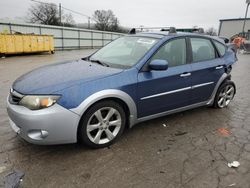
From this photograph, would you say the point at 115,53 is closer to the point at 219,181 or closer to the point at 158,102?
the point at 158,102

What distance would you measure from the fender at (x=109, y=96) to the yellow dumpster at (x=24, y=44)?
1505 cm

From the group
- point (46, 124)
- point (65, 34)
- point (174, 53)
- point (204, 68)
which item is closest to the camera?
point (46, 124)

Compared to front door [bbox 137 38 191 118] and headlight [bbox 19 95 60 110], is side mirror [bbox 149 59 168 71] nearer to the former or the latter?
front door [bbox 137 38 191 118]

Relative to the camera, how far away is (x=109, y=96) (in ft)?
9.48

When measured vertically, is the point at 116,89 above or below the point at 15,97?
above

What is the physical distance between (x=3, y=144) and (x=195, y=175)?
2.59 m

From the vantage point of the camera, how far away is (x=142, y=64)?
3256 millimetres

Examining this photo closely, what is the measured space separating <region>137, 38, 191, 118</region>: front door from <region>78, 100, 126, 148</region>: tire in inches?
15.1

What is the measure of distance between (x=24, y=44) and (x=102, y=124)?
16.2 m

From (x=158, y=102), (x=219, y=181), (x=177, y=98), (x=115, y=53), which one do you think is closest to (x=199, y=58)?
(x=177, y=98)

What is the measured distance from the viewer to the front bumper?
2.53 metres

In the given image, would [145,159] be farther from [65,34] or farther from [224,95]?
[65,34]

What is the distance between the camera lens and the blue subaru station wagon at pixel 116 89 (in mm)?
2611

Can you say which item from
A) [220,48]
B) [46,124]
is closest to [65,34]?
[220,48]
